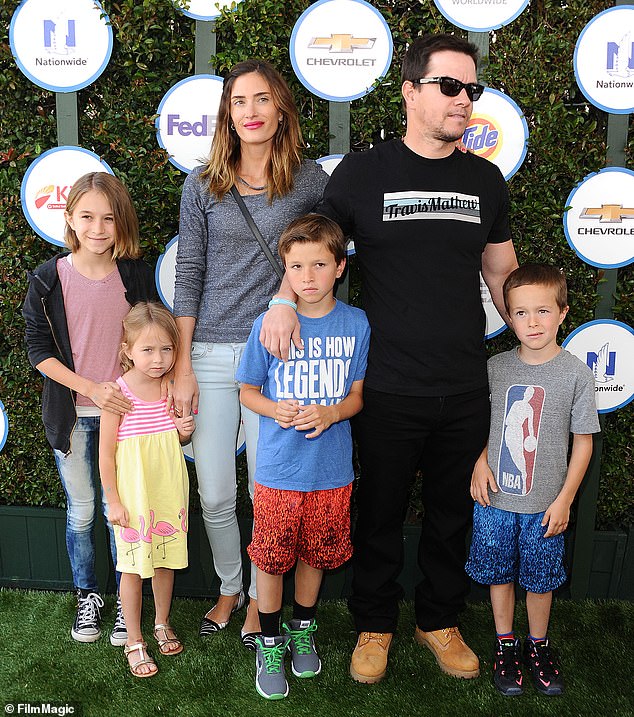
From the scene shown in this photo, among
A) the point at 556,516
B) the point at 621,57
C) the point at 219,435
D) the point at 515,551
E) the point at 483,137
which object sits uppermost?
the point at 621,57

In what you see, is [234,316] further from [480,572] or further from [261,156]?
[480,572]

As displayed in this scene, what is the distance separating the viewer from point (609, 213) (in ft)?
10.0

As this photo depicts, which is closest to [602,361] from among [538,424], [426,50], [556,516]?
[538,424]

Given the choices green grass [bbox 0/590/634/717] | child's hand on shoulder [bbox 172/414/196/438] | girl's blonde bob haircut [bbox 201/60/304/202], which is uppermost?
girl's blonde bob haircut [bbox 201/60/304/202]

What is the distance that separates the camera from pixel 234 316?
2.65 m

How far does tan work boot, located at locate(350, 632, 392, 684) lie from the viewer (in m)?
2.65

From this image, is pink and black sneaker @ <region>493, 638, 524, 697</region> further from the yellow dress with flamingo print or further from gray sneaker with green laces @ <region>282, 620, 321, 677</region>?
the yellow dress with flamingo print

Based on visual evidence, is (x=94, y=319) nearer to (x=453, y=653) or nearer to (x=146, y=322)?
(x=146, y=322)

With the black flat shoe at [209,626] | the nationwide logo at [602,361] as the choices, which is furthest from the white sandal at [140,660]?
the nationwide logo at [602,361]

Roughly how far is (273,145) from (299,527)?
4.56 feet

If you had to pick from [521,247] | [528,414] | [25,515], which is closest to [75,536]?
[25,515]

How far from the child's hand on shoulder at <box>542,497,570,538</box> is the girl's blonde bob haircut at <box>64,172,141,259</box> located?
1808mm

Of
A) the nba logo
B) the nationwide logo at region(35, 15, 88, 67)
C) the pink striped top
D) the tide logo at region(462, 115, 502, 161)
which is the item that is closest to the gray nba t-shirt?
the nba logo

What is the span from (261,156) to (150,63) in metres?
0.83
